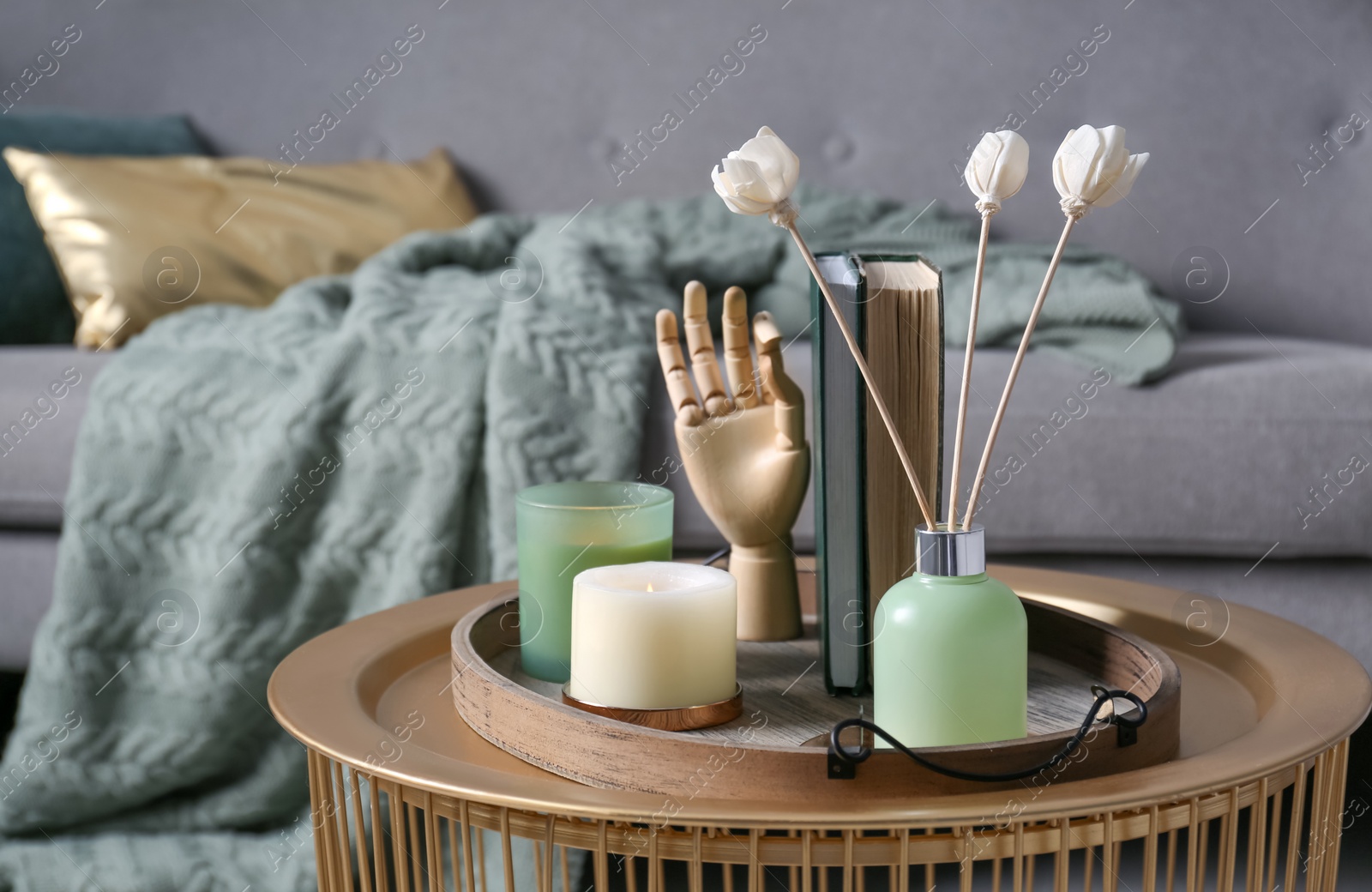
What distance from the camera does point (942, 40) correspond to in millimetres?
1812

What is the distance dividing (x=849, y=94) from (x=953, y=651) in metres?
1.48

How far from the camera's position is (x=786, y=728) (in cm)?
60

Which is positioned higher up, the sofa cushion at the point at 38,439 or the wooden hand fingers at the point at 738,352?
the wooden hand fingers at the point at 738,352

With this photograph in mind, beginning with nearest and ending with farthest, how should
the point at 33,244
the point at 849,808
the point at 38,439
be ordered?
1. the point at 849,808
2. the point at 38,439
3. the point at 33,244

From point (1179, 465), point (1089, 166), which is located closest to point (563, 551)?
point (1089, 166)

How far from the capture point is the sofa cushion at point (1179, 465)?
1.18 m

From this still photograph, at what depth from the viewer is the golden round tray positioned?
0.48 m

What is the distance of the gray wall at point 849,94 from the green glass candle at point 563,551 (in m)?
1.24

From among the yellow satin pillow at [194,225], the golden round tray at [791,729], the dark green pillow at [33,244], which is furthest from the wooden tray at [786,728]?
the dark green pillow at [33,244]

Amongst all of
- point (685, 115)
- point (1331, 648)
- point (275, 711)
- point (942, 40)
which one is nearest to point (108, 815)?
point (275, 711)

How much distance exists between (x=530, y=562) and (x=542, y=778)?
198 millimetres

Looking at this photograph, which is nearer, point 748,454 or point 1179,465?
point 748,454

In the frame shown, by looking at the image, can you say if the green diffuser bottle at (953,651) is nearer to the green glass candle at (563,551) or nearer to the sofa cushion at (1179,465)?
the green glass candle at (563,551)

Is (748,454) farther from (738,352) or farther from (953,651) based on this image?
(953,651)
